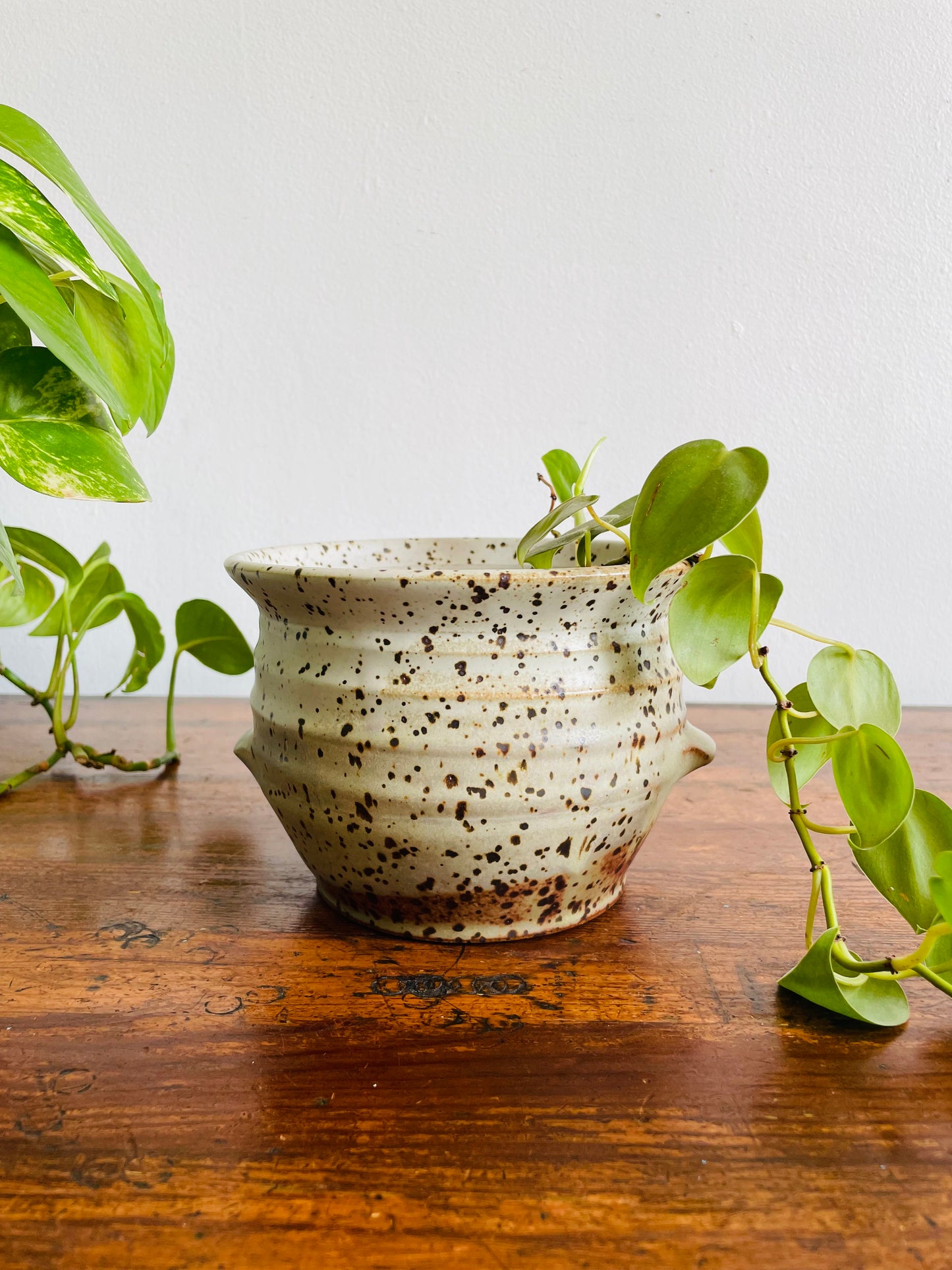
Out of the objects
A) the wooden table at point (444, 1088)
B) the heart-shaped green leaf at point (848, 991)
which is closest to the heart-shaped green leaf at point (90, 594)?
the wooden table at point (444, 1088)

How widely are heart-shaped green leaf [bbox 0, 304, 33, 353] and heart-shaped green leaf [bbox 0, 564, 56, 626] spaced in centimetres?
22

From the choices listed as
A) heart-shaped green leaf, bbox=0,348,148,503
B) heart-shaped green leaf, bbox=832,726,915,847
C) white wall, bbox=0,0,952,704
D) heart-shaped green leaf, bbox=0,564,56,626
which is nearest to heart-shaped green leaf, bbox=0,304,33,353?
heart-shaped green leaf, bbox=0,348,148,503

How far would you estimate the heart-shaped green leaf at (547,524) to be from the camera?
0.45 meters

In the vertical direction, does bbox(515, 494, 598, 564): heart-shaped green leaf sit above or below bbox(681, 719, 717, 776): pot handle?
above

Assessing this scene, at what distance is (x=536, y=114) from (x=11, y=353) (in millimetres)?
721

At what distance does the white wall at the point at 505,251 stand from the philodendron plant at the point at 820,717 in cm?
65

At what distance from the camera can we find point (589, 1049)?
0.38m

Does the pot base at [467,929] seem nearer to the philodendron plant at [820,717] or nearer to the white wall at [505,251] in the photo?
the philodendron plant at [820,717]

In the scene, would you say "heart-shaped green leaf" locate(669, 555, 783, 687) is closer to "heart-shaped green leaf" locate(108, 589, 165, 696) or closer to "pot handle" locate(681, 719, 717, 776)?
"pot handle" locate(681, 719, 717, 776)

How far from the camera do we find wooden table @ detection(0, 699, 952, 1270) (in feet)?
0.92

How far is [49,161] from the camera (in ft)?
1.25

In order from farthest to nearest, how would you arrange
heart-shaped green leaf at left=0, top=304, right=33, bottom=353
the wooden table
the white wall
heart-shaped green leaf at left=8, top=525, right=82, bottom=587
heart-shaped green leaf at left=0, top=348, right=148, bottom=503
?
the white wall
heart-shaped green leaf at left=8, top=525, right=82, bottom=587
heart-shaped green leaf at left=0, top=304, right=33, bottom=353
heart-shaped green leaf at left=0, top=348, right=148, bottom=503
the wooden table

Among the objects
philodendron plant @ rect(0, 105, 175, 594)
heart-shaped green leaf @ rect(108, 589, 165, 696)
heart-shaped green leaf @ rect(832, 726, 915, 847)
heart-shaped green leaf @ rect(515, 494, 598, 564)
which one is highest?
philodendron plant @ rect(0, 105, 175, 594)

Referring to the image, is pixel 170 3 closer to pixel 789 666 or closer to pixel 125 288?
pixel 125 288
